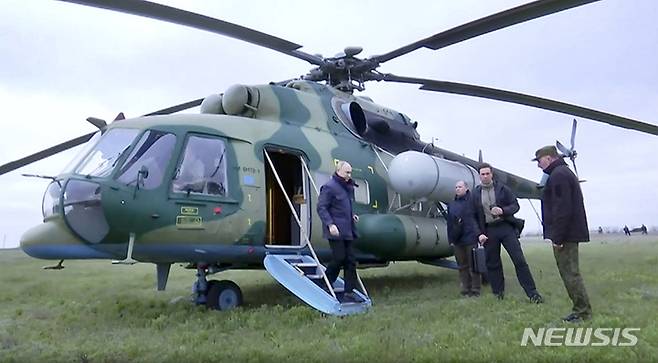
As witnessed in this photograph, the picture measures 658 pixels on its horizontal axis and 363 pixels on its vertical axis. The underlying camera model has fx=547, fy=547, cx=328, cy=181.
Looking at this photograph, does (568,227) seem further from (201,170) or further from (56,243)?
(56,243)

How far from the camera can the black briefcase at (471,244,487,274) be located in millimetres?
6820

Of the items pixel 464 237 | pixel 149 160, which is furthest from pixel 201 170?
pixel 464 237

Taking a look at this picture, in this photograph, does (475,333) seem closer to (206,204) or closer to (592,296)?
(592,296)

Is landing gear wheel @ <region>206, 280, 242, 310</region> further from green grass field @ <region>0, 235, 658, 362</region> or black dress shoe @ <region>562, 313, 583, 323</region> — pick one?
black dress shoe @ <region>562, 313, 583, 323</region>

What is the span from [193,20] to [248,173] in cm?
190

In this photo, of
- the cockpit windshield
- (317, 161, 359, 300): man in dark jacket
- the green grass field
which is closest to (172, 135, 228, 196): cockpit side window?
the cockpit windshield

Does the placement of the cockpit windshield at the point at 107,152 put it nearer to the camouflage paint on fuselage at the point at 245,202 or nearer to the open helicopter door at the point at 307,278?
the camouflage paint on fuselage at the point at 245,202

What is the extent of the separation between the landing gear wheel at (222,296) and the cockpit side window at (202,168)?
1158mm

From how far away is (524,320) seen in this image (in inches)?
187

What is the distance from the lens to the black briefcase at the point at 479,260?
22.4 feet

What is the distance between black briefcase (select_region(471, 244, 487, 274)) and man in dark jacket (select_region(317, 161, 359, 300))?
165 centimetres

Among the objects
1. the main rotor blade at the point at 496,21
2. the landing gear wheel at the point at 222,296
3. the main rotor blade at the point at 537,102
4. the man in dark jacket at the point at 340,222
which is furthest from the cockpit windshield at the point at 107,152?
the main rotor blade at the point at 537,102

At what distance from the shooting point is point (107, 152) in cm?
614

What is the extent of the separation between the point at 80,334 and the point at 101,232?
1.03 m
